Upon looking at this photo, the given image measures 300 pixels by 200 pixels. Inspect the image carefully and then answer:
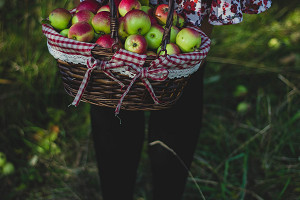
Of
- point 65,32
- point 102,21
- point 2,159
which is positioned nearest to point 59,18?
point 65,32

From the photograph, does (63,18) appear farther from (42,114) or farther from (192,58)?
(42,114)

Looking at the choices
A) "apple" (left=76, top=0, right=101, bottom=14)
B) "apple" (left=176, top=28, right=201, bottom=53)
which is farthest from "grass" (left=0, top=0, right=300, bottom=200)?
"apple" (left=176, top=28, right=201, bottom=53)

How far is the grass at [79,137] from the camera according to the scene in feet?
5.42

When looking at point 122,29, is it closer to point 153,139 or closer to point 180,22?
point 180,22

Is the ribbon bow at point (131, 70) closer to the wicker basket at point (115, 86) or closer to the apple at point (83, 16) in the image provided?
the wicker basket at point (115, 86)

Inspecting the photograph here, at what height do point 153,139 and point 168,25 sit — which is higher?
point 168,25

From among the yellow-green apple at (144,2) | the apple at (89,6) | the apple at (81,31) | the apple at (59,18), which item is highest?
the yellow-green apple at (144,2)

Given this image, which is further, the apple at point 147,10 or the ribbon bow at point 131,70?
the apple at point 147,10

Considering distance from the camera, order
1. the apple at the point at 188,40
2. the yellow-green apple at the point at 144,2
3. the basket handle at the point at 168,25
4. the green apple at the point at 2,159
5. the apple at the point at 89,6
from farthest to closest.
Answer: the green apple at the point at 2,159, the yellow-green apple at the point at 144,2, the apple at the point at 89,6, the apple at the point at 188,40, the basket handle at the point at 168,25

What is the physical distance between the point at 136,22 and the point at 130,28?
0.12 feet

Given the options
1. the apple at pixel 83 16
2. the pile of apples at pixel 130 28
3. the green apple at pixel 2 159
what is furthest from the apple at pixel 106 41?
the green apple at pixel 2 159

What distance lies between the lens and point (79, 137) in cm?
192

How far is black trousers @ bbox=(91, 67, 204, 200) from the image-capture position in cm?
117

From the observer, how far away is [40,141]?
5.90 ft
